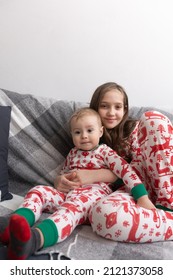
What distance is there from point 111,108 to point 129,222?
0.60 m

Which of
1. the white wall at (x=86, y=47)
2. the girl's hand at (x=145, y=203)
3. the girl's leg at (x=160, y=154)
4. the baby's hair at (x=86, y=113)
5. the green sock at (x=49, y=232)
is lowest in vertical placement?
the green sock at (x=49, y=232)

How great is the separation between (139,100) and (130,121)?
Answer: 0.34 m

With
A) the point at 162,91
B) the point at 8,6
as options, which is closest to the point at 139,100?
the point at 162,91

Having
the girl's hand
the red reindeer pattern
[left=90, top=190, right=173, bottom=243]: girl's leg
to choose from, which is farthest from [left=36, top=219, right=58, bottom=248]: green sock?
the red reindeer pattern

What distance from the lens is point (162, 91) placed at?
5.63 feet

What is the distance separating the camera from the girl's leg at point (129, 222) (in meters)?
0.93

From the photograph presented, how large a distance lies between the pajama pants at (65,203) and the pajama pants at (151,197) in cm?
7

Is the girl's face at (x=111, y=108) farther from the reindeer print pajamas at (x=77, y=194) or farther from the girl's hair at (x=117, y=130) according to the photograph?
the reindeer print pajamas at (x=77, y=194)

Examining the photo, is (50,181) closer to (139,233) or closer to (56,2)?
(139,233)

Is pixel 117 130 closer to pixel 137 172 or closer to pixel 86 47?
pixel 137 172

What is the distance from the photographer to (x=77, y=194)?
1.15 meters

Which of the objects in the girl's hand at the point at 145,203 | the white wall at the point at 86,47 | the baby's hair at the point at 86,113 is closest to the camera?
the girl's hand at the point at 145,203

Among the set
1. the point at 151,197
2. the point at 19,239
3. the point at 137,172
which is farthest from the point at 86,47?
the point at 19,239

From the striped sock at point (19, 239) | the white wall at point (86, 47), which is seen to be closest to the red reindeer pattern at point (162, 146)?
the striped sock at point (19, 239)
